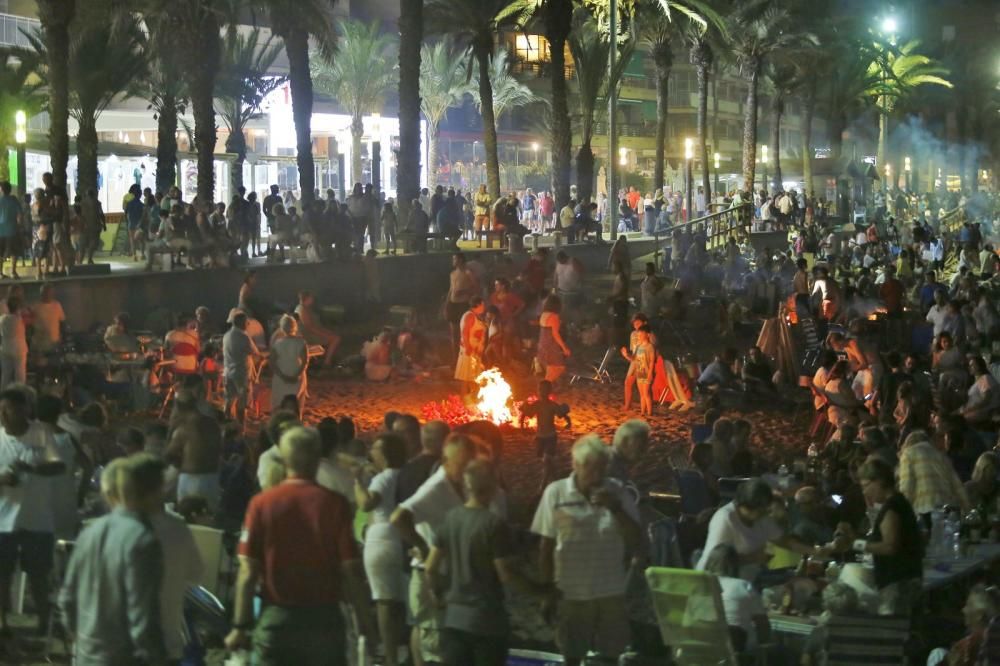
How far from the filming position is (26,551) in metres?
8.35

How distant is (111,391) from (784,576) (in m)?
11.3

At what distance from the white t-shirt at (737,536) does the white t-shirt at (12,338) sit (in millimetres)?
10702

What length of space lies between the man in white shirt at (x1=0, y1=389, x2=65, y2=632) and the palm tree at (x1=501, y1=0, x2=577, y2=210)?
3079 centimetres

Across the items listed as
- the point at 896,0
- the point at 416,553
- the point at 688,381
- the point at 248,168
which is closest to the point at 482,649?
the point at 416,553

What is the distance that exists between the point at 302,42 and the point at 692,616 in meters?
28.2

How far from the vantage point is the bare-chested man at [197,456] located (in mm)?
9852

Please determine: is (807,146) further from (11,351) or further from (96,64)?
(11,351)

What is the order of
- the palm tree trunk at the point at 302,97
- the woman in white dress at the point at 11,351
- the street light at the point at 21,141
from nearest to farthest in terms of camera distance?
the woman in white dress at the point at 11,351 < the street light at the point at 21,141 < the palm tree trunk at the point at 302,97

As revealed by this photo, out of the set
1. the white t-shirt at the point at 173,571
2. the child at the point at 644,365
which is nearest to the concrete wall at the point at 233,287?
the child at the point at 644,365

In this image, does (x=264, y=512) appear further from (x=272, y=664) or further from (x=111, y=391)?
(x=111, y=391)

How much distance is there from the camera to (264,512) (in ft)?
20.9

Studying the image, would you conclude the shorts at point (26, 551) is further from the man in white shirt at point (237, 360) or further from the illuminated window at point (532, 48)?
the illuminated window at point (532, 48)

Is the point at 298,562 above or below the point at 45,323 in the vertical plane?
below

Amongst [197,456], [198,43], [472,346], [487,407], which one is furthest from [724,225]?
[197,456]
